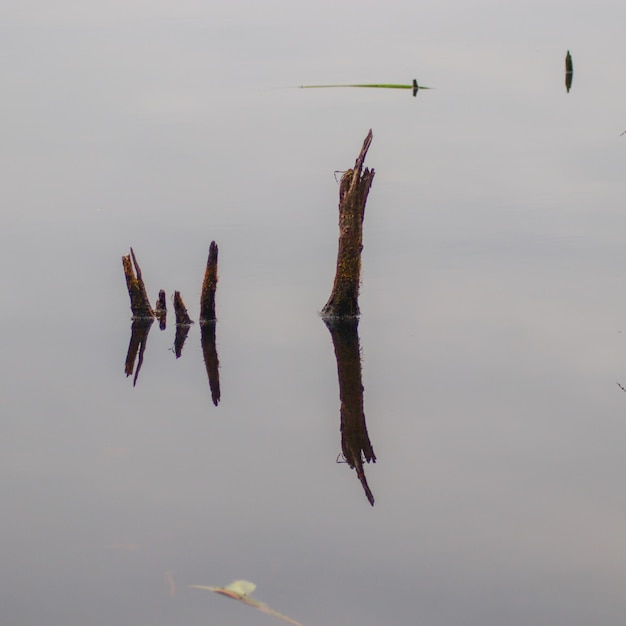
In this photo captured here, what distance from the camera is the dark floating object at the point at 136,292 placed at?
68.0ft

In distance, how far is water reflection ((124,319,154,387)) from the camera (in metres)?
20.2

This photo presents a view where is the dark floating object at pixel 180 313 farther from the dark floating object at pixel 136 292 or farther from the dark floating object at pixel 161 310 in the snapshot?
the dark floating object at pixel 136 292

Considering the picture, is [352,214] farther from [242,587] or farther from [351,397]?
[242,587]

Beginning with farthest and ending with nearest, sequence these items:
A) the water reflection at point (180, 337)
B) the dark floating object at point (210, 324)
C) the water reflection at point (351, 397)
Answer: the water reflection at point (180, 337) → the dark floating object at point (210, 324) → the water reflection at point (351, 397)

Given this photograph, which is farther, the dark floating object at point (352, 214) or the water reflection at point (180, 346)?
the water reflection at point (180, 346)

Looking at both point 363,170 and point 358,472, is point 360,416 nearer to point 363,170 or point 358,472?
point 358,472

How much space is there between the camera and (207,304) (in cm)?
2173

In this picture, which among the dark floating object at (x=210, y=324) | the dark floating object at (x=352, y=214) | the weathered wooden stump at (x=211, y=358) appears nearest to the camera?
the weathered wooden stump at (x=211, y=358)

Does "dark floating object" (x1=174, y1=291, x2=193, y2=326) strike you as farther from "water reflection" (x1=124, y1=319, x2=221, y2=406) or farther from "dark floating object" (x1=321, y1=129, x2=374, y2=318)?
"dark floating object" (x1=321, y1=129, x2=374, y2=318)

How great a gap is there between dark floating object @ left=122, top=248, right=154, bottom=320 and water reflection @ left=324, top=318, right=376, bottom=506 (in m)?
3.30

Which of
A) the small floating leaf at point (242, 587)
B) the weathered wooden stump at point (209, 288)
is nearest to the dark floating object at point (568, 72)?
the weathered wooden stump at point (209, 288)

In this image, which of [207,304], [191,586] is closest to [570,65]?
[207,304]

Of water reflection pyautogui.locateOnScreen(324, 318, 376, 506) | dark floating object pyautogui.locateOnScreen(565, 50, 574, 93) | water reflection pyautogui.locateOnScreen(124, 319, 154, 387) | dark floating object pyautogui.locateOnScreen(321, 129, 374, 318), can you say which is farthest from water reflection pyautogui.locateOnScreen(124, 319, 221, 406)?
dark floating object pyautogui.locateOnScreen(565, 50, 574, 93)

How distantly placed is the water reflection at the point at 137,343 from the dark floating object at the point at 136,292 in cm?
15
